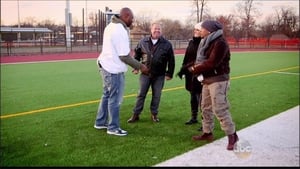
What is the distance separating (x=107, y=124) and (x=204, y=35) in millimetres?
2341

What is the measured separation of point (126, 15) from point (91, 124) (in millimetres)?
2153

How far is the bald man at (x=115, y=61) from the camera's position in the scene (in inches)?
216

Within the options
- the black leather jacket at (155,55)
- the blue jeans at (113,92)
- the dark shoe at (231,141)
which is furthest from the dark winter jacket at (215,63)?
the black leather jacket at (155,55)

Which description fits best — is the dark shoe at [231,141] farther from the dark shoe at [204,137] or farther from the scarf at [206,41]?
the scarf at [206,41]

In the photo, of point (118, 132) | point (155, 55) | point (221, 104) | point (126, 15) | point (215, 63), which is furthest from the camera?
point (155, 55)

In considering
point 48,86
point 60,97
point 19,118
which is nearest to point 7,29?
point 48,86

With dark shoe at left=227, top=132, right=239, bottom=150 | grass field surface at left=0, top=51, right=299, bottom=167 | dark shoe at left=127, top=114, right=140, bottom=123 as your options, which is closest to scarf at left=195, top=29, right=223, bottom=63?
dark shoe at left=227, top=132, right=239, bottom=150

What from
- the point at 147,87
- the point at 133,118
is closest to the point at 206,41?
the point at 147,87

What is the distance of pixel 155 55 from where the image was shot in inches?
262

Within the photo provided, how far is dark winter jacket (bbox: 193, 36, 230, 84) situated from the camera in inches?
199

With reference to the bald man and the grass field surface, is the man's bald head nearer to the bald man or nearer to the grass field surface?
the bald man

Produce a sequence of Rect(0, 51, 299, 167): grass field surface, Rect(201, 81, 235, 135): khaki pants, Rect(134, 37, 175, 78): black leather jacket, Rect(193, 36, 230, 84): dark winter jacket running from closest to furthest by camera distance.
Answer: Rect(0, 51, 299, 167): grass field surface → Rect(193, 36, 230, 84): dark winter jacket → Rect(201, 81, 235, 135): khaki pants → Rect(134, 37, 175, 78): black leather jacket

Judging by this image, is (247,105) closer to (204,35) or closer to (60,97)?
(204,35)

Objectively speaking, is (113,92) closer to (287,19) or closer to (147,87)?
(147,87)
